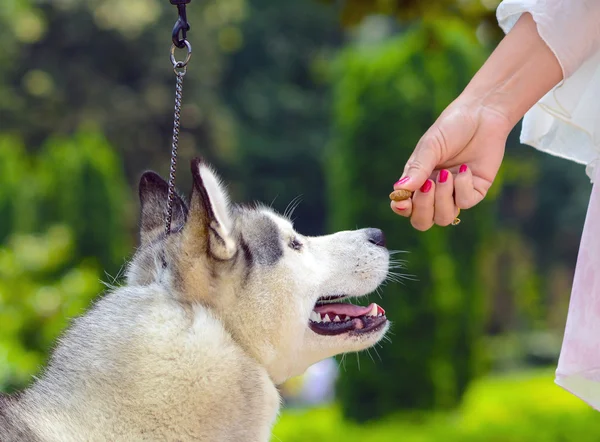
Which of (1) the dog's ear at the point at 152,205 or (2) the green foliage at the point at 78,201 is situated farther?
(2) the green foliage at the point at 78,201

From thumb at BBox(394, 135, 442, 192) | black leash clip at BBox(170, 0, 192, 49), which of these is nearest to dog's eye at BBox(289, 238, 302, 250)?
thumb at BBox(394, 135, 442, 192)

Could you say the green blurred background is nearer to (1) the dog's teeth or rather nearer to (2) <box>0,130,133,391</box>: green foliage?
(2) <box>0,130,133,391</box>: green foliage

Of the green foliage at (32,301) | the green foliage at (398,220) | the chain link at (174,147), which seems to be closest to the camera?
the chain link at (174,147)

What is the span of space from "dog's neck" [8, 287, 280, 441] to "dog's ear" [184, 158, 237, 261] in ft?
0.62

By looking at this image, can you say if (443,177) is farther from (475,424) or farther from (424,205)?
(475,424)

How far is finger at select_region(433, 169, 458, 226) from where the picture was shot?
2631 mm

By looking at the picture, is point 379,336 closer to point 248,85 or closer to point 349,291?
point 349,291

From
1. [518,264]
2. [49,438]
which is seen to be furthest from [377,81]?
[518,264]

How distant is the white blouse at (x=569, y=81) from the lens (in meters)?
2.55

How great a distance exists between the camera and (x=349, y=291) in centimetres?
302

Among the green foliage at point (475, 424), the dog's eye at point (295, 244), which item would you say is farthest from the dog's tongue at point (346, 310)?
the green foliage at point (475, 424)

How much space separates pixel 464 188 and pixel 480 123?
206 mm

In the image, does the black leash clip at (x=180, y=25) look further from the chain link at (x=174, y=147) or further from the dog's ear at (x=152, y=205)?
the dog's ear at (x=152, y=205)

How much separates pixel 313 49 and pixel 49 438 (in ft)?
101
